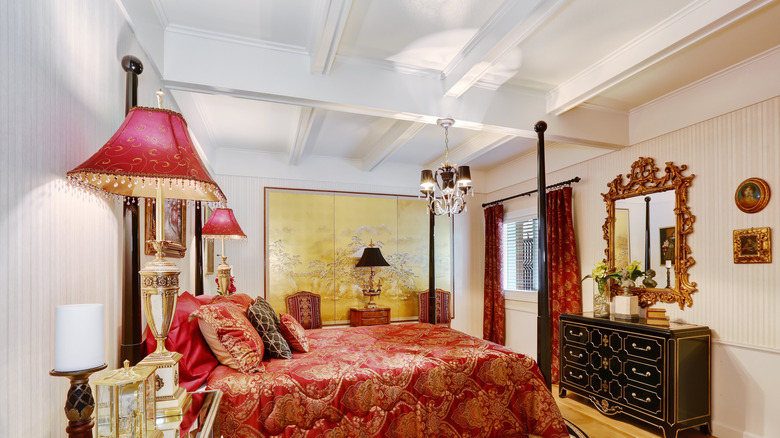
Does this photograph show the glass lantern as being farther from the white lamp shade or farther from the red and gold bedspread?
the red and gold bedspread

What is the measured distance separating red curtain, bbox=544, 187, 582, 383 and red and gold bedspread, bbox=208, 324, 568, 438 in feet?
6.87

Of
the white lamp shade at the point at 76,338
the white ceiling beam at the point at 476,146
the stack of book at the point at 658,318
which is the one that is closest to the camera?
the white lamp shade at the point at 76,338

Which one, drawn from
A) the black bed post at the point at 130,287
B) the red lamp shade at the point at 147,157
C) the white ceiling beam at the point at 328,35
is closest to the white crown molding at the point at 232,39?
the white ceiling beam at the point at 328,35

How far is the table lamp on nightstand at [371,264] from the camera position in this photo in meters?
5.64

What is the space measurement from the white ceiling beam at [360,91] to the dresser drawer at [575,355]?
199 centimetres

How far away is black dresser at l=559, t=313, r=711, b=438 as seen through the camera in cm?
306

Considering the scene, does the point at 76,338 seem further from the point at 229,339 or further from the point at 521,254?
the point at 521,254

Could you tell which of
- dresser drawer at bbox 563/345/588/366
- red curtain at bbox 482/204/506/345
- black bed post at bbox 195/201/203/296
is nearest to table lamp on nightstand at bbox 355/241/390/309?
red curtain at bbox 482/204/506/345

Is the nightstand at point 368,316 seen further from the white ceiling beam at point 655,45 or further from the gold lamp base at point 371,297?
the white ceiling beam at point 655,45

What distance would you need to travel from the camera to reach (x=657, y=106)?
147 inches

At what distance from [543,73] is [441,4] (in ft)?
4.23

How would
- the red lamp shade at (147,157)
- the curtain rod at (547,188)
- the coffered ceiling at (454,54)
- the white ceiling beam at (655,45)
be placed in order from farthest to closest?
the curtain rod at (547,188) → the coffered ceiling at (454,54) → the white ceiling beam at (655,45) → the red lamp shade at (147,157)

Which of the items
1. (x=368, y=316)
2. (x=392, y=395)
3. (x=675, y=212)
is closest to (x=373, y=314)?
(x=368, y=316)

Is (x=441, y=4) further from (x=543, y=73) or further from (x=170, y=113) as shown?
(x=170, y=113)
